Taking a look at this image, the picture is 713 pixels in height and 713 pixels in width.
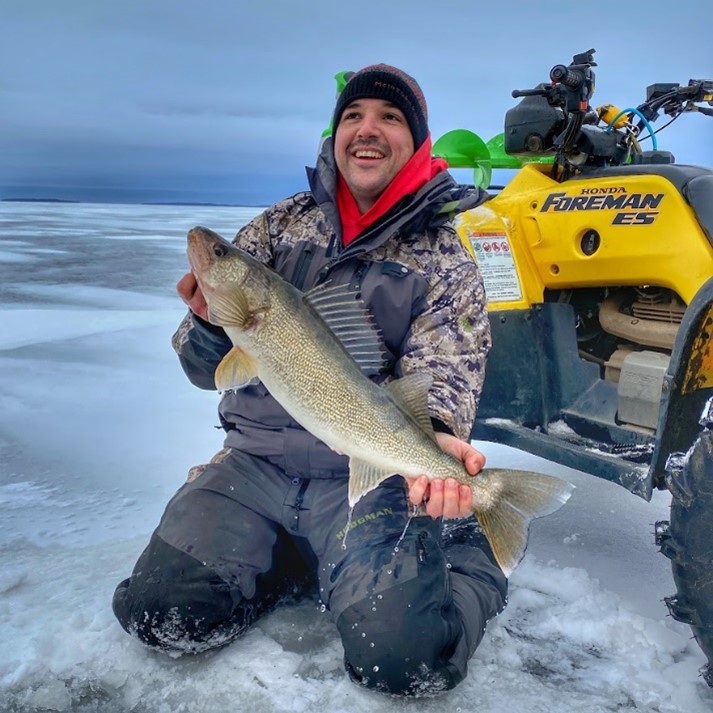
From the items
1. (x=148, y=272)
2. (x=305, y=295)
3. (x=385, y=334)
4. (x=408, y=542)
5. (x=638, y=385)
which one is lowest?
(x=148, y=272)

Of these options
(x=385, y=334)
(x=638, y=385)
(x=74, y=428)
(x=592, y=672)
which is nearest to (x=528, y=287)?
(x=638, y=385)

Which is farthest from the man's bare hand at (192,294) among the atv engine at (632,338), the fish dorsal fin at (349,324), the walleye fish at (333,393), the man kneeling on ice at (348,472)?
the atv engine at (632,338)

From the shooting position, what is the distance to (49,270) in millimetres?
10070

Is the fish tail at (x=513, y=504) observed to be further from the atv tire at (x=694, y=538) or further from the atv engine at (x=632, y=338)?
the atv engine at (x=632, y=338)

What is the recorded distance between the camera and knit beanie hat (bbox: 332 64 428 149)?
2713 mm

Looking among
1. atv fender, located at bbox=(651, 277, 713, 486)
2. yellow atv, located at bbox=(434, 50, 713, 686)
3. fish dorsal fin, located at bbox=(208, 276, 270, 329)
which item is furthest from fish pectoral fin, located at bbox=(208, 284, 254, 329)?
yellow atv, located at bbox=(434, 50, 713, 686)

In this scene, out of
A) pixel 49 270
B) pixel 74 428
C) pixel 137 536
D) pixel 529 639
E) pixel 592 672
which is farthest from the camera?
pixel 49 270

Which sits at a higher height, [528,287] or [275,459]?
[528,287]

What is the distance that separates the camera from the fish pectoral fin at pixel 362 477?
6.93 ft

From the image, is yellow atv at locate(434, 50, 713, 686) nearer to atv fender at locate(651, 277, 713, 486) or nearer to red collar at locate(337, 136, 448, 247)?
atv fender at locate(651, 277, 713, 486)

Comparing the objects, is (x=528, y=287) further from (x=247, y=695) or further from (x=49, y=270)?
(x=49, y=270)

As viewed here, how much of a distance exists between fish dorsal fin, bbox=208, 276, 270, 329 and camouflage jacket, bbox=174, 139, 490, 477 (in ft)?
1.17

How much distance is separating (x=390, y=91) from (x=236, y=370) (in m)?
1.18

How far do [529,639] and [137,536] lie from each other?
148 centimetres
